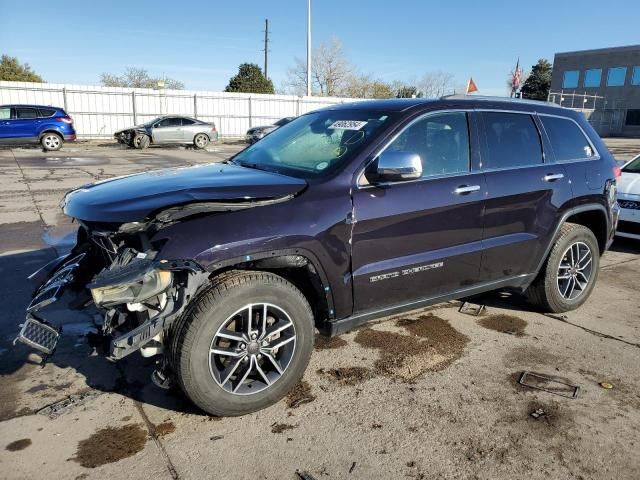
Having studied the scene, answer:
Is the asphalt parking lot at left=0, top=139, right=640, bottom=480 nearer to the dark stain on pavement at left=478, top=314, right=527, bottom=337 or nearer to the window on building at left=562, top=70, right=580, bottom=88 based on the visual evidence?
the dark stain on pavement at left=478, top=314, right=527, bottom=337

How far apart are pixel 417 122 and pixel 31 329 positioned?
9.31ft

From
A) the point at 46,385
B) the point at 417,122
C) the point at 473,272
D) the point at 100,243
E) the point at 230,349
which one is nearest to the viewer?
the point at 230,349

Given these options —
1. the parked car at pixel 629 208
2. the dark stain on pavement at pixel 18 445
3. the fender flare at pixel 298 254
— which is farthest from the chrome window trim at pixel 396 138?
the parked car at pixel 629 208

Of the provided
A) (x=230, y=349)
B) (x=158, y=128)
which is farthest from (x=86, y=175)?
(x=230, y=349)

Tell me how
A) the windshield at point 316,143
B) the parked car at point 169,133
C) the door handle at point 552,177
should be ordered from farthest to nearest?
the parked car at point 169,133 < the door handle at point 552,177 < the windshield at point 316,143

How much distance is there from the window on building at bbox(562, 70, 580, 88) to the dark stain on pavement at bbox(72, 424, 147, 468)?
203 ft

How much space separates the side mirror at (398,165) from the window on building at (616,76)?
2284 inches

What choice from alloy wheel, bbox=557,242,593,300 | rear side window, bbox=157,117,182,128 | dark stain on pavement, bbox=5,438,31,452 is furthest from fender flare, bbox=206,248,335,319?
rear side window, bbox=157,117,182,128

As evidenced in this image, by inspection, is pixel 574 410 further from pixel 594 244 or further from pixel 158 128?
pixel 158 128

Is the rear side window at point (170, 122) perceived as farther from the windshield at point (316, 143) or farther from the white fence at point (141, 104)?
the windshield at point (316, 143)

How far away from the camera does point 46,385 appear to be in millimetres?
3365

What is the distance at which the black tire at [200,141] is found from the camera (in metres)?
24.2

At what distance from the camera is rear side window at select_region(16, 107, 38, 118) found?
19.7 m

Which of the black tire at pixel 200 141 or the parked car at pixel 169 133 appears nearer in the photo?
the parked car at pixel 169 133
